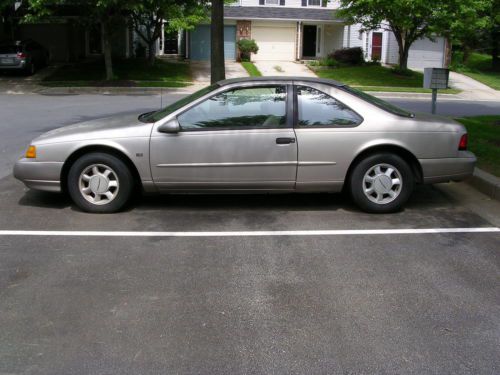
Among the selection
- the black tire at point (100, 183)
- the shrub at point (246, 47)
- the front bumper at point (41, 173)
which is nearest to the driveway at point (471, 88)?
the shrub at point (246, 47)

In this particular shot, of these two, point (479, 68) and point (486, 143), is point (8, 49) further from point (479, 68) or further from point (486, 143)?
point (479, 68)

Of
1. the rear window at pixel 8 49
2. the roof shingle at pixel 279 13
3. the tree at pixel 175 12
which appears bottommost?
the rear window at pixel 8 49

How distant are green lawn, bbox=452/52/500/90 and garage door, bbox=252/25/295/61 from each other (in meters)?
10.4

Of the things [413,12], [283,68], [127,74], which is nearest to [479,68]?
[283,68]

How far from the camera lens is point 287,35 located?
3888 centimetres

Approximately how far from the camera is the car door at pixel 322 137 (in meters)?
6.47

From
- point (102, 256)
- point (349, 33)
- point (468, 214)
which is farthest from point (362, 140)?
point (349, 33)

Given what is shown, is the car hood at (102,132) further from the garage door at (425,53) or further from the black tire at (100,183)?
the garage door at (425,53)

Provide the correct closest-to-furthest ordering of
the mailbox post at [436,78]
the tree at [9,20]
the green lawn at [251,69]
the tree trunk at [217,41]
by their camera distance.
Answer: the mailbox post at [436,78] < the tree trunk at [217,41] < the tree at [9,20] < the green lawn at [251,69]

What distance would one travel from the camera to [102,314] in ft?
13.5

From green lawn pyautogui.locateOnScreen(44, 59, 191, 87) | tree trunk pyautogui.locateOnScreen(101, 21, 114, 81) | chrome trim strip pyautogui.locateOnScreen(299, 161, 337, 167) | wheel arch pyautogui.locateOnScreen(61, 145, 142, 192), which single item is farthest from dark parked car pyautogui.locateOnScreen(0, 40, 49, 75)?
chrome trim strip pyautogui.locateOnScreen(299, 161, 337, 167)

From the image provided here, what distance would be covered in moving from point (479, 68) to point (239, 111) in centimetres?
3535

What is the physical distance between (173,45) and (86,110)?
80.7 ft

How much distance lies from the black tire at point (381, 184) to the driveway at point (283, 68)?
24.6m
